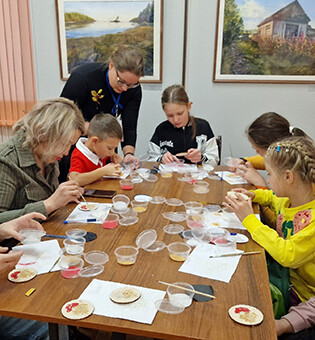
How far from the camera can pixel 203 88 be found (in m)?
3.49

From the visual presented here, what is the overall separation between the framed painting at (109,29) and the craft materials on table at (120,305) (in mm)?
2793

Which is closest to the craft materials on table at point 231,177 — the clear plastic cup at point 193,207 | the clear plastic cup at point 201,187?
the clear plastic cup at point 201,187

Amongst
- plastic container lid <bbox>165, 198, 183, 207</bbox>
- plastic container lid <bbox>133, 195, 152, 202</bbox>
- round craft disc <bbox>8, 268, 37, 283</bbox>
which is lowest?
plastic container lid <bbox>133, 195, 152, 202</bbox>

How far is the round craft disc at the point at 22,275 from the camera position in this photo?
1.07 metres

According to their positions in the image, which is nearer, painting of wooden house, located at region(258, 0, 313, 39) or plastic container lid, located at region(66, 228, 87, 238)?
plastic container lid, located at region(66, 228, 87, 238)

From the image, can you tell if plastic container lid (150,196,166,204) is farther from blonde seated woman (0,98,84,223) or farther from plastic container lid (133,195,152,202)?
blonde seated woman (0,98,84,223)

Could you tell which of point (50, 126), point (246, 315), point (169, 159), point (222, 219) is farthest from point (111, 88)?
point (246, 315)

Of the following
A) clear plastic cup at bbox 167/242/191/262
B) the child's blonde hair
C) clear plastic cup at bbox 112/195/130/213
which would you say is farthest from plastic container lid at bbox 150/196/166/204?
the child's blonde hair

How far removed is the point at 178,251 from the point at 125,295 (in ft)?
1.03

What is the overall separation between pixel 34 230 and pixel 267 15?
2.96m

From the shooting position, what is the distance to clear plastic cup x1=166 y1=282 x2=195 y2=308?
99cm

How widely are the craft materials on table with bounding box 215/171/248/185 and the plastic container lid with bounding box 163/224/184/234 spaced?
81 centimetres

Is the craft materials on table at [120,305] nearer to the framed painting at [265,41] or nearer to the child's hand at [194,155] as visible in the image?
the child's hand at [194,155]

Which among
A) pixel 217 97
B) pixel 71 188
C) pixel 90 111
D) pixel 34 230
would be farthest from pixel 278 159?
pixel 217 97
